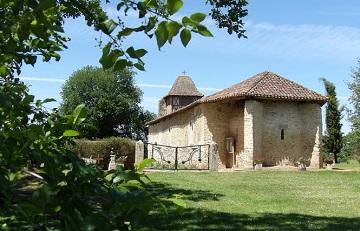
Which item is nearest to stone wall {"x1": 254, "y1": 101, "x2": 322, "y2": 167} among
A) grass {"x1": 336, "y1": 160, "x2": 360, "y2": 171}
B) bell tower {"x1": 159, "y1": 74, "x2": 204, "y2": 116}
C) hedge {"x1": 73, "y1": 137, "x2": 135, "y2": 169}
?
grass {"x1": 336, "y1": 160, "x2": 360, "y2": 171}

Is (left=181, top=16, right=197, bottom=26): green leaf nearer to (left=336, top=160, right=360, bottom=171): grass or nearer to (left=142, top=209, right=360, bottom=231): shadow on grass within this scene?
(left=142, top=209, right=360, bottom=231): shadow on grass

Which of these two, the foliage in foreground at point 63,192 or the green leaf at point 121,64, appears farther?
the green leaf at point 121,64

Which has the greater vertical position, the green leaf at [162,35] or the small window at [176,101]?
the small window at [176,101]

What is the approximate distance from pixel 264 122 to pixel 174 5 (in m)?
26.7

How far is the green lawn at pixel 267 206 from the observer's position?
26.6 feet

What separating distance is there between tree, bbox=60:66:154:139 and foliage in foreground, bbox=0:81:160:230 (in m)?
51.6

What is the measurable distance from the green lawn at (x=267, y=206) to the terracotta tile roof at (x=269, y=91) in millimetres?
10288

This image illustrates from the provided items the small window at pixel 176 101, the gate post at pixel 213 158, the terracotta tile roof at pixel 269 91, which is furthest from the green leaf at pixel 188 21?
the small window at pixel 176 101

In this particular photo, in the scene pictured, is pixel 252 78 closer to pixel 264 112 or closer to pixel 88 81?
pixel 264 112

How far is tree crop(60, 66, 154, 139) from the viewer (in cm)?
5359

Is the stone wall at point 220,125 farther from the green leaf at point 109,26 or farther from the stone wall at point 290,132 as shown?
the green leaf at point 109,26

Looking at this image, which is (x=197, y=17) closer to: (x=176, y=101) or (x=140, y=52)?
(x=140, y=52)

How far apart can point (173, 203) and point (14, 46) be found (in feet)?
3.03

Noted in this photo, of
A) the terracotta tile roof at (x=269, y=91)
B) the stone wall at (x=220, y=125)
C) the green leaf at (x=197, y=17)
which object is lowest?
the green leaf at (x=197, y=17)
